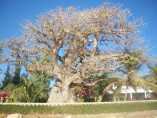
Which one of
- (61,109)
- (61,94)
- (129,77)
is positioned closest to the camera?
(61,109)

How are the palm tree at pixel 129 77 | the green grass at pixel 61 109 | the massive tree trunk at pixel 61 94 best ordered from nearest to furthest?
the green grass at pixel 61 109, the massive tree trunk at pixel 61 94, the palm tree at pixel 129 77

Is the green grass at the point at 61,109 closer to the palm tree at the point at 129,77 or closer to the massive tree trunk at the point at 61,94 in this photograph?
the massive tree trunk at the point at 61,94

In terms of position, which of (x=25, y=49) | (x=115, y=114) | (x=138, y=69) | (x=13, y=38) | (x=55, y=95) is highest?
(x=13, y=38)

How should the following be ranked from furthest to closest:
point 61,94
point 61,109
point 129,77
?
point 129,77
point 61,94
point 61,109

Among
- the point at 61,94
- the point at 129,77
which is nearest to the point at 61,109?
the point at 61,94

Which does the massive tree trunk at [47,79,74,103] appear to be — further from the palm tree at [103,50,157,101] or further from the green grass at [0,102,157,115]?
the palm tree at [103,50,157,101]

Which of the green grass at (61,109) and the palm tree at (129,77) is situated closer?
the green grass at (61,109)

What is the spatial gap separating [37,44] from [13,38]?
8.29ft

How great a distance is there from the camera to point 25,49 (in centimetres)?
1380

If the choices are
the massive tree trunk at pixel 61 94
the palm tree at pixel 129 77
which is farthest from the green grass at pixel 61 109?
the palm tree at pixel 129 77

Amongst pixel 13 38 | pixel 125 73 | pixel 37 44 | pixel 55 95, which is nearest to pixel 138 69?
pixel 125 73

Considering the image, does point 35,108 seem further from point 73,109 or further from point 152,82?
point 152,82

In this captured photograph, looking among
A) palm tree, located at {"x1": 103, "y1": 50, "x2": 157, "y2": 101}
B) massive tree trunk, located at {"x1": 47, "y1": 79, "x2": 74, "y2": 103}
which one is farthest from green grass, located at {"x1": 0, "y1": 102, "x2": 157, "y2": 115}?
palm tree, located at {"x1": 103, "y1": 50, "x2": 157, "y2": 101}

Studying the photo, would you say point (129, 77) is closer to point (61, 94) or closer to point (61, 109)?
point (61, 94)
